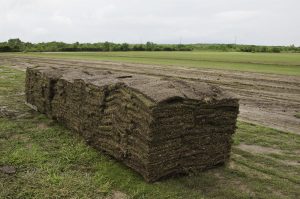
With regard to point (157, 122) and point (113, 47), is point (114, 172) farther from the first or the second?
point (113, 47)

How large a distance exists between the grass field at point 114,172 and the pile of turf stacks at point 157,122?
0.28 m

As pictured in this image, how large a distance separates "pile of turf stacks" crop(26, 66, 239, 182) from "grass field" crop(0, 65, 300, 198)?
0.92ft

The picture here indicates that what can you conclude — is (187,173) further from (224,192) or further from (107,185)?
(107,185)

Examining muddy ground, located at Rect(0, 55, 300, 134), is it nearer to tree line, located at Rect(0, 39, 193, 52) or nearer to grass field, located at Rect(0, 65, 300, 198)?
grass field, located at Rect(0, 65, 300, 198)

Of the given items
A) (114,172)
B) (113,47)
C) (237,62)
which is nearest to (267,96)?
(114,172)

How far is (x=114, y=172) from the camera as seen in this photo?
24.8 feet

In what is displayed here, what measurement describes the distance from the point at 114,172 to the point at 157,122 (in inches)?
53.9

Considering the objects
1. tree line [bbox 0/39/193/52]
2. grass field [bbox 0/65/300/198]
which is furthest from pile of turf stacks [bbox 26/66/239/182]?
tree line [bbox 0/39/193/52]

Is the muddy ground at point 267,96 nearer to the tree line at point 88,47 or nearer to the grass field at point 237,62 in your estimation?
the grass field at point 237,62

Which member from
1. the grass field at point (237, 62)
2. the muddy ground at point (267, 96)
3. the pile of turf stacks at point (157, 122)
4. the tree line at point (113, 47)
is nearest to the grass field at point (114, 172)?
the pile of turf stacks at point (157, 122)

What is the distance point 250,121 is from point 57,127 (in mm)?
5816

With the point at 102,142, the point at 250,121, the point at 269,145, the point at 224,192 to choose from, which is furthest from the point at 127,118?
the point at 250,121

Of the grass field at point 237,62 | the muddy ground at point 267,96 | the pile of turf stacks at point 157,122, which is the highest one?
the pile of turf stacks at point 157,122

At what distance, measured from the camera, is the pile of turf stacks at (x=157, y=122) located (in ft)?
23.1
